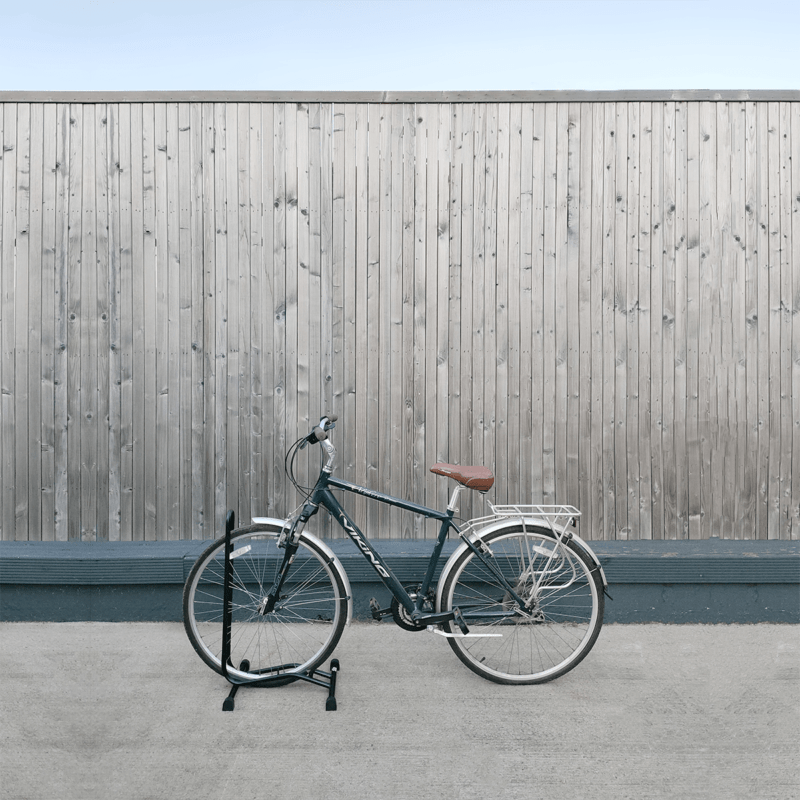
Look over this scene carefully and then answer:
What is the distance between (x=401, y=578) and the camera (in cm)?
376

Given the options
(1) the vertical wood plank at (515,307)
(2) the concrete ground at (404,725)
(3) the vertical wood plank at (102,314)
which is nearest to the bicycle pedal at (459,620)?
(2) the concrete ground at (404,725)

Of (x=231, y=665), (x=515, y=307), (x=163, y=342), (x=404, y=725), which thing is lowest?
(x=404, y=725)

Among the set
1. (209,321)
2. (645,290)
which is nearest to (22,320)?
(209,321)

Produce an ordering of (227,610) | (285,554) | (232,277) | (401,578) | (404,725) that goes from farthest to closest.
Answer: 1. (232,277)
2. (401,578)
3. (285,554)
4. (227,610)
5. (404,725)

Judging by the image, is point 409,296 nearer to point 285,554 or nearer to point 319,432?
point 319,432

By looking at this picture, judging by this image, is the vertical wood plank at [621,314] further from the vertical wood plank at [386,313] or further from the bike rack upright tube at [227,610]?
the bike rack upright tube at [227,610]

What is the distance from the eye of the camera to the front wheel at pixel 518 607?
3.17m

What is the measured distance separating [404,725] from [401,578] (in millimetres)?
1058

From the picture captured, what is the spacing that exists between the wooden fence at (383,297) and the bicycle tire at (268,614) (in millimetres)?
583

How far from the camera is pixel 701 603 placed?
3809mm

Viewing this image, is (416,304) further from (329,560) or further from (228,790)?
(228,790)

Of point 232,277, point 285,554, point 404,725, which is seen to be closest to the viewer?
point 404,725

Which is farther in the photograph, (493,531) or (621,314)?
(621,314)

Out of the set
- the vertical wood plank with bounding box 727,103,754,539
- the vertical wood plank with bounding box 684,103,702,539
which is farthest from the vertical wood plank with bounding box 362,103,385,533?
the vertical wood plank with bounding box 727,103,754,539
